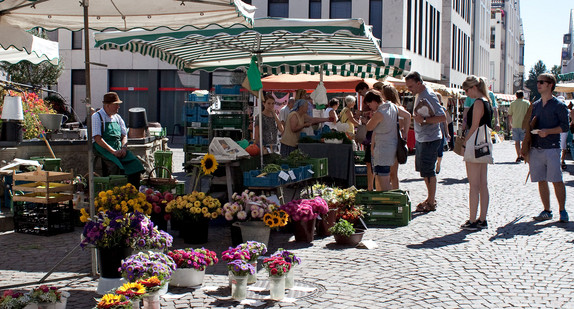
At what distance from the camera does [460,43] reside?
55.5 metres

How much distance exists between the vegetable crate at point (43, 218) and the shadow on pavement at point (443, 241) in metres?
4.11

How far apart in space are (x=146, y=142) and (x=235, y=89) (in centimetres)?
426

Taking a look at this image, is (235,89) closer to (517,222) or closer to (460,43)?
(517,222)

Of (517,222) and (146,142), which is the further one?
(146,142)

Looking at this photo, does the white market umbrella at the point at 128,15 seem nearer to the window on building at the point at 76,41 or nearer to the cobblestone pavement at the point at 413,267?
the cobblestone pavement at the point at 413,267

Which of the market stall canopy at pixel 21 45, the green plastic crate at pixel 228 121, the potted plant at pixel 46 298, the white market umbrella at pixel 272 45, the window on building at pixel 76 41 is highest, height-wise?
the window on building at pixel 76 41

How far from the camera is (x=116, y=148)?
9.91 m

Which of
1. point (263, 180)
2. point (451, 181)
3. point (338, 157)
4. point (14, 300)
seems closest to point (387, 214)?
point (263, 180)

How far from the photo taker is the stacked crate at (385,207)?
30.9 ft

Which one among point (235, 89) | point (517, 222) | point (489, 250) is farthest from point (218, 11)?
point (235, 89)

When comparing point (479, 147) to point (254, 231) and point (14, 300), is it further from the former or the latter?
point (14, 300)

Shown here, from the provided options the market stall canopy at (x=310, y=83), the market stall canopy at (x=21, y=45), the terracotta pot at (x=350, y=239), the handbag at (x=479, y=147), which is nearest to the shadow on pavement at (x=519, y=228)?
the handbag at (x=479, y=147)

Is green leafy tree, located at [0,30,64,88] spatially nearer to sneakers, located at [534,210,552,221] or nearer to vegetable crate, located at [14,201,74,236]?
vegetable crate, located at [14,201,74,236]

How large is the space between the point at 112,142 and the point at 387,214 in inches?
150
